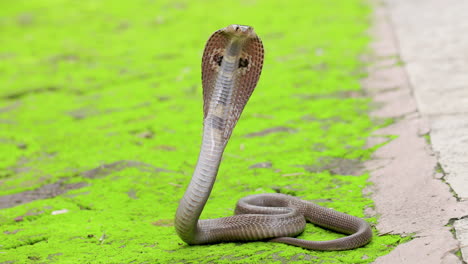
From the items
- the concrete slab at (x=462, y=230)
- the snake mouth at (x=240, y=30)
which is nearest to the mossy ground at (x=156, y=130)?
the concrete slab at (x=462, y=230)

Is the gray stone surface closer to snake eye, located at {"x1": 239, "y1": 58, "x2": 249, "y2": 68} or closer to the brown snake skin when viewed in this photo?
the brown snake skin

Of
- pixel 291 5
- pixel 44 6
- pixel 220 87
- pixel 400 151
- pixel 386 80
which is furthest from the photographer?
pixel 44 6

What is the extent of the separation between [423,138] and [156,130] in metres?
2.28

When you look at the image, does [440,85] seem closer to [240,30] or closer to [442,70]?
[442,70]

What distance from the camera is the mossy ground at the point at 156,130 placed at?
3.61 m

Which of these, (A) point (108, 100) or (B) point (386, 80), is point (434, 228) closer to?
(B) point (386, 80)

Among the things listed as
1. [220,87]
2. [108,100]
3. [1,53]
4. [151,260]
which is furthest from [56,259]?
[1,53]

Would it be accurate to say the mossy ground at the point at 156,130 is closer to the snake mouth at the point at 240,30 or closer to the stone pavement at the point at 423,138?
the stone pavement at the point at 423,138

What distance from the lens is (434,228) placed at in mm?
3105

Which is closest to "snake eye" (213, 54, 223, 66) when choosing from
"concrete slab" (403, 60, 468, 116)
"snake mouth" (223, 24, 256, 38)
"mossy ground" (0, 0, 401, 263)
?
"snake mouth" (223, 24, 256, 38)

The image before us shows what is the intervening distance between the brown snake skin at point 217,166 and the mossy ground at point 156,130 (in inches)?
2.7

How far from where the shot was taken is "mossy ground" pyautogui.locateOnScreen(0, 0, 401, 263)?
3.61 m

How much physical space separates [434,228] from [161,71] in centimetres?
511

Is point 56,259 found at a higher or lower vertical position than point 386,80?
lower
